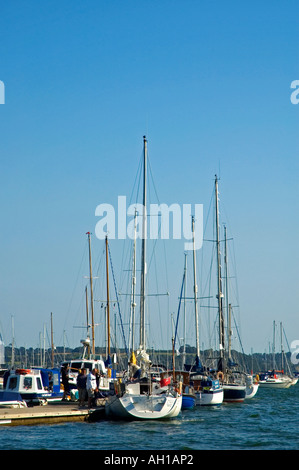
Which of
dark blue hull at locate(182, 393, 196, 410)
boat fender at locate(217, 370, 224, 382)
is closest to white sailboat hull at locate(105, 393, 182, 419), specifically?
dark blue hull at locate(182, 393, 196, 410)

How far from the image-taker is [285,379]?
12656 centimetres

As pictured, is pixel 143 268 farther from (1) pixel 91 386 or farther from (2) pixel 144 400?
(2) pixel 144 400

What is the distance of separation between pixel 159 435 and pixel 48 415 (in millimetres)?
5735

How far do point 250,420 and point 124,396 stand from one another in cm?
942

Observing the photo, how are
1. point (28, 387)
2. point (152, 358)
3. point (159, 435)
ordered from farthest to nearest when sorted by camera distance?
point (152, 358), point (28, 387), point (159, 435)

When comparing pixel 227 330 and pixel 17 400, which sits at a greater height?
pixel 227 330

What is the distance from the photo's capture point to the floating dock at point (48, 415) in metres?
32.3

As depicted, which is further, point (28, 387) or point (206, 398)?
point (206, 398)

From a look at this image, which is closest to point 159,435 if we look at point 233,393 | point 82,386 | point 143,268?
point 82,386

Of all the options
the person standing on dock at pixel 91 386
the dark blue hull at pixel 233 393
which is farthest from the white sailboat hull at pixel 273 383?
the person standing on dock at pixel 91 386

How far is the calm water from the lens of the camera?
91.5 feet

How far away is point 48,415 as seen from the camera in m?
33.5
